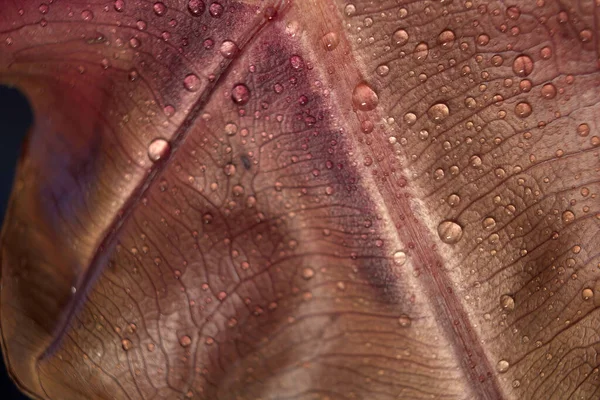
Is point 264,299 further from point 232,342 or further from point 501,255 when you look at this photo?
point 501,255

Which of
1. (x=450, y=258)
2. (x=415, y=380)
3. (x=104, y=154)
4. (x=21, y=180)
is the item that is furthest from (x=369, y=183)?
(x=21, y=180)

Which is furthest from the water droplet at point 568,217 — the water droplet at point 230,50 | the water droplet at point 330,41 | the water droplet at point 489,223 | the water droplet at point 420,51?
the water droplet at point 230,50

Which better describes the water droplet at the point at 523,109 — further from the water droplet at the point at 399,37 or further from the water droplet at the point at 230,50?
the water droplet at the point at 230,50

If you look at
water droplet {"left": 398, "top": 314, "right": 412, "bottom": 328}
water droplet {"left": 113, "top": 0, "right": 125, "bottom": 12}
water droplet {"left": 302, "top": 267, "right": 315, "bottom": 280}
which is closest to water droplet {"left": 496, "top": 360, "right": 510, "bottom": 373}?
water droplet {"left": 398, "top": 314, "right": 412, "bottom": 328}

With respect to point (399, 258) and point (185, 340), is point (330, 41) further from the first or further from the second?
point (185, 340)

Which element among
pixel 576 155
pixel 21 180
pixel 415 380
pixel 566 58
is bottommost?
pixel 415 380

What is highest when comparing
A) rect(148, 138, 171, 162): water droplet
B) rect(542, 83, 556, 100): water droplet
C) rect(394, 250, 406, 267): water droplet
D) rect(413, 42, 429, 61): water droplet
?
rect(542, 83, 556, 100): water droplet

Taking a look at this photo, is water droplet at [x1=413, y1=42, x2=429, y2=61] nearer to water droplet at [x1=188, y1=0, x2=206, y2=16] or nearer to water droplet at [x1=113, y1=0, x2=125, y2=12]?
water droplet at [x1=188, y1=0, x2=206, y2=16]
